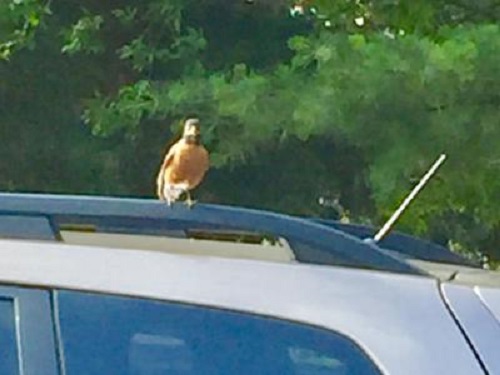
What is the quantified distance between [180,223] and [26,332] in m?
0.41

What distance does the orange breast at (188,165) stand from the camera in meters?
3.84

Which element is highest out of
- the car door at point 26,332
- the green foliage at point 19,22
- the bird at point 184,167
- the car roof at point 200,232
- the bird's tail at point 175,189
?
the green foliage at point 19,22

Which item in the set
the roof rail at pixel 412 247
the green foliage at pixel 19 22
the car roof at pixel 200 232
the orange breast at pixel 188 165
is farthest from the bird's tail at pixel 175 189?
the green foliage at pixel 19 22

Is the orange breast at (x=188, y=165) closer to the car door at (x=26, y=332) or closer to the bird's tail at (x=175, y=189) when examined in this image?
the bird's tail at (x=175, y=189)

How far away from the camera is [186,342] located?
1.51m

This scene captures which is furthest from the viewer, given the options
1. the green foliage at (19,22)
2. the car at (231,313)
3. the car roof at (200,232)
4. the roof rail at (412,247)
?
the green foliage at (19,22)

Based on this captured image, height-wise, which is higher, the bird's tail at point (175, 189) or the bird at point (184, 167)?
the bird at point (184, 167)

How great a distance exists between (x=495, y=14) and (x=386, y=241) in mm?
4030

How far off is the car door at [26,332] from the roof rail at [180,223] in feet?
0.45

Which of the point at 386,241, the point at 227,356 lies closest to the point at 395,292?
the point at 227,356

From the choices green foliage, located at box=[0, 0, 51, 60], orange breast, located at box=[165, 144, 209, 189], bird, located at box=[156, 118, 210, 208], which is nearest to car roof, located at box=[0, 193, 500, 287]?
bird, located at box=[156, 118, 210, 208]

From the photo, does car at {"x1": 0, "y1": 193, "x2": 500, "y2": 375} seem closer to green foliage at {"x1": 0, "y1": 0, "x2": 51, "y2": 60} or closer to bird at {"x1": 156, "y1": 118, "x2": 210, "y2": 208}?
bird at {"x1": 156, "y1": 118, "x2": 210, "y2": 208}

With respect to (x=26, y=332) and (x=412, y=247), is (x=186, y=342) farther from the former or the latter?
(x=412, y=247)

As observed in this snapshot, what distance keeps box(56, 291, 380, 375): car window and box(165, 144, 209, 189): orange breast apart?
2.27 metres
